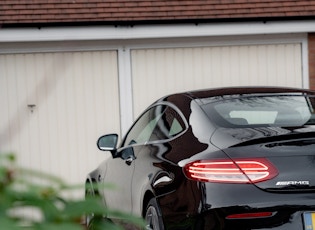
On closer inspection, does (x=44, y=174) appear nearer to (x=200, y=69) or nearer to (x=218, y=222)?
(x=218, y=222)

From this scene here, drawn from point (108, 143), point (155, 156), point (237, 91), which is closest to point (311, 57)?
point (108, 143)

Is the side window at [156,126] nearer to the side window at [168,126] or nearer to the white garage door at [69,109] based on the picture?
the side window at [168,126]

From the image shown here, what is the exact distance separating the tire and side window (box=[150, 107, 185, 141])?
21.2 inches

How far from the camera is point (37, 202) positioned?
1.12 metres

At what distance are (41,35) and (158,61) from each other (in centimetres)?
180

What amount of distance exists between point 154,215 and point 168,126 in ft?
2.86

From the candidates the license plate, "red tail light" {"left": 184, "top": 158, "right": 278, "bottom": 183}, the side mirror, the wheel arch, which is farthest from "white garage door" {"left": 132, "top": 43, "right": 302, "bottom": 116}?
the license plate

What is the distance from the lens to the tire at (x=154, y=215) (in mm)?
5293

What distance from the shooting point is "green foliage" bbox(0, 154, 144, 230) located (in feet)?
3.62

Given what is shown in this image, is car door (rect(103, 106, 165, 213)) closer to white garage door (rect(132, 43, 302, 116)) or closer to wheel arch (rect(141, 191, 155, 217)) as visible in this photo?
wheel arch (rect(141, 191, 155, 217))

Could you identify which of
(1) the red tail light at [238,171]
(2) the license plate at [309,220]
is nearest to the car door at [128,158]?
(1) the red tail light at [238,171]

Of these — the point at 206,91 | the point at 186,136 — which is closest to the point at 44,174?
the point at 186,136

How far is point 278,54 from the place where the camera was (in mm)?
12695

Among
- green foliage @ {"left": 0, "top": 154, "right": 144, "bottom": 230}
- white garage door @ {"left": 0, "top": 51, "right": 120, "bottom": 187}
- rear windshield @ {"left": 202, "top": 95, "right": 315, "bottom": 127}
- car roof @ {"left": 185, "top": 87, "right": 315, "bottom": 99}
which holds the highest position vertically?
green foliage @ {"left": 0, "top": 154, "right": 144, "bottom": 230}
